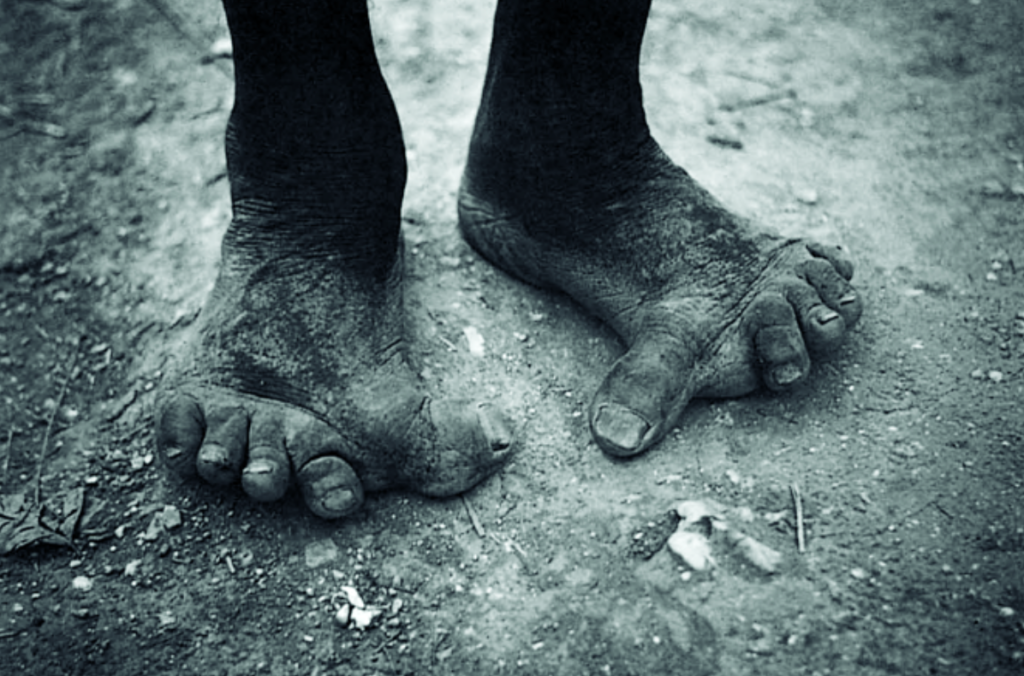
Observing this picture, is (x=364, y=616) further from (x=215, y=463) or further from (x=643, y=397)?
(x=643, y=397)

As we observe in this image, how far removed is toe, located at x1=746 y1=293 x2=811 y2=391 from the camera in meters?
1.41

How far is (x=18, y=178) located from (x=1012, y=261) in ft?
6.51

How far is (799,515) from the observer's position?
1306mm

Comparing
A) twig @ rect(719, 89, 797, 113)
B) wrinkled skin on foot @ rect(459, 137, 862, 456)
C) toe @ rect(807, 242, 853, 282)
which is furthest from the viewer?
twig @ rect(719, 89, 797, 113)

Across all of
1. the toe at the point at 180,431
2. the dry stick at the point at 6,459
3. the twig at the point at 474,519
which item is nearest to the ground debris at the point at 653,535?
the twig at the point at 474,519

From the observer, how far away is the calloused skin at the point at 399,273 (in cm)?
131

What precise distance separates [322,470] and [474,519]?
0.23 m

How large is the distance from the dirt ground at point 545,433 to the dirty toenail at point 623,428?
5 centimetres

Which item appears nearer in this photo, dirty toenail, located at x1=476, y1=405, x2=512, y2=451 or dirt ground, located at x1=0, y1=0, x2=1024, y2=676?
dirt ground, located at x1=0, y1=0, x2=1024, y2=676

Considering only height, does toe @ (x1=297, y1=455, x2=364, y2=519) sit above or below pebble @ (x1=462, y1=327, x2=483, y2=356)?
below

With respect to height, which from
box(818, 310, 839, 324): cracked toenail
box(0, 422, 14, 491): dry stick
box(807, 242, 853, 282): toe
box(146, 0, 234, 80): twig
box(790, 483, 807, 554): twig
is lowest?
box(0, 422, 14, 491): dry stick

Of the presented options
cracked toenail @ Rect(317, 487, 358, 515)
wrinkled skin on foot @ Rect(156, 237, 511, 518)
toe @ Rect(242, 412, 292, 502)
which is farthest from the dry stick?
cracked toenail @ Rect(317, 487, 358, 515)

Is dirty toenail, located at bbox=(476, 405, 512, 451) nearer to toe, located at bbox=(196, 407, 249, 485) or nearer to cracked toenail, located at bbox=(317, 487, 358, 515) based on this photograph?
cracked toenail, located at bbox=(317, 487, 358, 515)

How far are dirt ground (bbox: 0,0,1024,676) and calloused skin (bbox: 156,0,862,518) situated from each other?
9 centimetres
